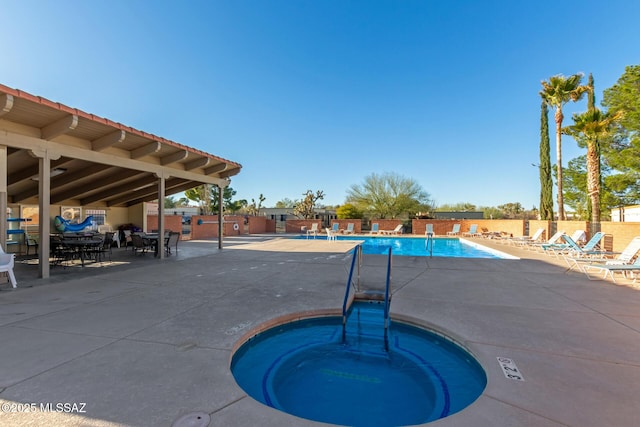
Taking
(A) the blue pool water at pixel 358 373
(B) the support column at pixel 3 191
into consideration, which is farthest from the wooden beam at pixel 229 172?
(A) the blue pool water at pixel 358 373

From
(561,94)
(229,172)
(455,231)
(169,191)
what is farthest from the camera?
(455,231)

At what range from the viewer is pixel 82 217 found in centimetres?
1205

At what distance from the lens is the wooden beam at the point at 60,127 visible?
5.84 meters

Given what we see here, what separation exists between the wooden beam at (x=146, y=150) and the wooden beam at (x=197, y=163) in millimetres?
2090

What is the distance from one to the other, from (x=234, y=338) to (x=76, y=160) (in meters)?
8.13

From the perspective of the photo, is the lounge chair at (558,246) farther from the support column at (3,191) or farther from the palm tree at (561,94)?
the support column at (3,191)

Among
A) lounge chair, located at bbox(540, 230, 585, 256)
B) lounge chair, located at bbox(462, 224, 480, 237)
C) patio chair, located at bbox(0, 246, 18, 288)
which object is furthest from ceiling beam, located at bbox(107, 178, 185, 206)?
lounge chair, located at bbox(462, 224, 480, 237)

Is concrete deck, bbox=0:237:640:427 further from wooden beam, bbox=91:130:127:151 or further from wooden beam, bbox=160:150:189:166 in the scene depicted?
wooden beam, bbox=160:150:189:166

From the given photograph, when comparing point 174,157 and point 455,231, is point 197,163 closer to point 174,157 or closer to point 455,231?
point 174,157

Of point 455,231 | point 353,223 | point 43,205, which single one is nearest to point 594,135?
point 455,231

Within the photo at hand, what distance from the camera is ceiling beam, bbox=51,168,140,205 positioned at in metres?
9.66

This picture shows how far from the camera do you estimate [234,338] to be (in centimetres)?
317

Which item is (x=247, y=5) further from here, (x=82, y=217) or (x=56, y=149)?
(x=82, y=217)

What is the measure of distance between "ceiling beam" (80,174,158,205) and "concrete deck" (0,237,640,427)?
188 inches
